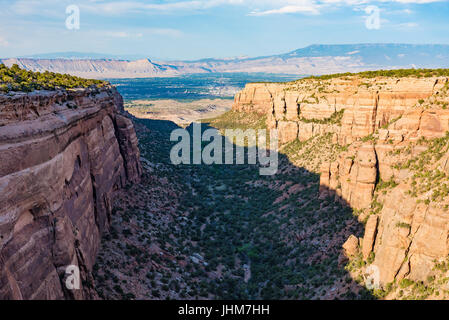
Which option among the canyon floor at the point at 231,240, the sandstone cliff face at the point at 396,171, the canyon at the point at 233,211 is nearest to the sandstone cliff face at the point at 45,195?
the canyon at the point at 233,211

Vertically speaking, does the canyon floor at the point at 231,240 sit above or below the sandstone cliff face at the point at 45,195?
below

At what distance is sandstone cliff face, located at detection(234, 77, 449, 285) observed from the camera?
24.0 metres

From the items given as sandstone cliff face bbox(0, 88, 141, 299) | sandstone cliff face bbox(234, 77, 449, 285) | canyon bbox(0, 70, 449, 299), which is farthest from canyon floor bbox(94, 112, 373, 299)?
sandstone cliff face bbox(0, 88, 141, 299)

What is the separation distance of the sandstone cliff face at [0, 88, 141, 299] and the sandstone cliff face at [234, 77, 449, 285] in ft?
71.3

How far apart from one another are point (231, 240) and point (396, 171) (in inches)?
872

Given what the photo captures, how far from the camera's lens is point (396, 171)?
33656 mm

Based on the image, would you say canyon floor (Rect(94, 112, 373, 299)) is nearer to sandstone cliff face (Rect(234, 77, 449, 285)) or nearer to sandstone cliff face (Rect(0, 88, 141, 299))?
sandstone cliff face (Rect(234, 77, 449, 285))

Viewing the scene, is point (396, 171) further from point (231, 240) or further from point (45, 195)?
point (45, 195)

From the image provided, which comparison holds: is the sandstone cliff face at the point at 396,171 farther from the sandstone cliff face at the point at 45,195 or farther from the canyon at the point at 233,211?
the sandstone cliff face at the point at 45,195

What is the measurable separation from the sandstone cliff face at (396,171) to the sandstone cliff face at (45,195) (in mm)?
21747

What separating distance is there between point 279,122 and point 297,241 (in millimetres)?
38847

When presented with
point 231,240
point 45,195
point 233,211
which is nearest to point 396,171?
point 231,240

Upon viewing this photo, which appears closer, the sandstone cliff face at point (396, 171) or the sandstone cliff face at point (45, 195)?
the sandstone cliff face at point (45, 195)

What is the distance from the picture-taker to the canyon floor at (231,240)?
31109 millimetres
